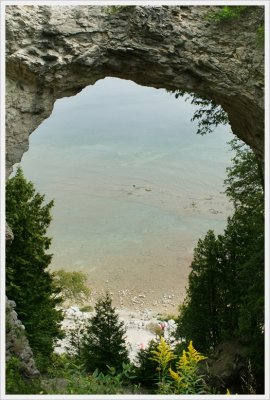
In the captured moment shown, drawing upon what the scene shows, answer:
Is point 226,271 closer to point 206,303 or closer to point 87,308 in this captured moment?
point 206,303

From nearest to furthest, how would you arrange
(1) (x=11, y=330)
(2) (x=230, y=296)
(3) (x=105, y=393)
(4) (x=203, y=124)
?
1. (3) (x=105, y=393)
2. (1) (x=11, y=330)
3. (4) (x=203, y=124)
4. (2) (x=230, y=296)

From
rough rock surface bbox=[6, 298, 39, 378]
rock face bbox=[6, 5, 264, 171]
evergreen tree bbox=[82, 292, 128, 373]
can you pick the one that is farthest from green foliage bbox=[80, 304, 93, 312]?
rock face bbox=[6, 5, 264, 171]

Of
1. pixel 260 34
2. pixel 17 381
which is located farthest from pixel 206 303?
pixel 17 381

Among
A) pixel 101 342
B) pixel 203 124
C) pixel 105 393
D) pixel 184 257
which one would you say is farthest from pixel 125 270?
pixel 105 393

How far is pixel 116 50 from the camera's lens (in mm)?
10398

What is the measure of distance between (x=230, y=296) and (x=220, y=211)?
22867mm

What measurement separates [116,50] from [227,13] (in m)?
2.76

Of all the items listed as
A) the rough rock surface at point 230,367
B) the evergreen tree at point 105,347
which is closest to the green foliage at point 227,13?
the rough rock surface at point 230,367

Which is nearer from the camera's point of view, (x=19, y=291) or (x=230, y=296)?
(x=19, y=291)

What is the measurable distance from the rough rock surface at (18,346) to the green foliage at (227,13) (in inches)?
325

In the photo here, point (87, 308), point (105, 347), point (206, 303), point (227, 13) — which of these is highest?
point (227, 13)

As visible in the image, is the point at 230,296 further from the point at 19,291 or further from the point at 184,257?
the point at 184,257

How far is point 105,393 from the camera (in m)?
6.55

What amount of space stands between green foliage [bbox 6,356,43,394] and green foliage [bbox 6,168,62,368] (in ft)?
25.7
